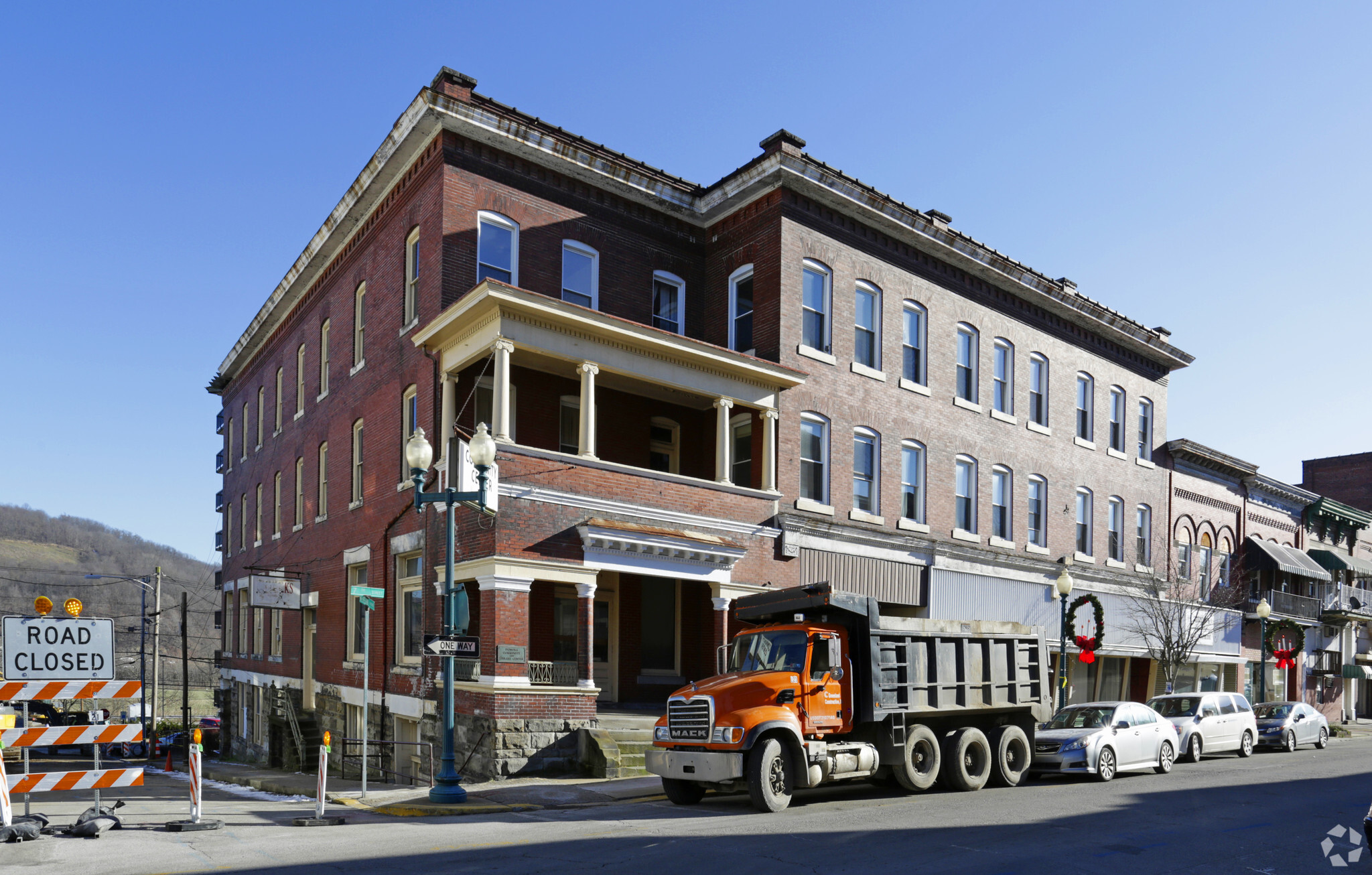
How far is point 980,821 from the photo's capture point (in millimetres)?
13227

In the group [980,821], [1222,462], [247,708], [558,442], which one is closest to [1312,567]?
[1222,462]

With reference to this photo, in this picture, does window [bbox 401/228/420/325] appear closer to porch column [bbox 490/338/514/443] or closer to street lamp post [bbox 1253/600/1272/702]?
porch column [bbox 490/338/514/443]

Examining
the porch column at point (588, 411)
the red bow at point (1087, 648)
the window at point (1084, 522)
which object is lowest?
the red bow at point (1087, 648)

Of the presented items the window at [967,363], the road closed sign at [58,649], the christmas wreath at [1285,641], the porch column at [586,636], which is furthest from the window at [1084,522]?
the road closed sign at [58,649]

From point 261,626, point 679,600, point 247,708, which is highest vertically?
point 679,600

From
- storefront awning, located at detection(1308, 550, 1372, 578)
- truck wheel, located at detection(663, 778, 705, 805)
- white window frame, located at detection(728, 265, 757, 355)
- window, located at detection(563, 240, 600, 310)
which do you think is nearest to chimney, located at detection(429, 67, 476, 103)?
window, located at detection(563, 240, 600, 310)

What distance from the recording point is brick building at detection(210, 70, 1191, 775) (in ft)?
67.0

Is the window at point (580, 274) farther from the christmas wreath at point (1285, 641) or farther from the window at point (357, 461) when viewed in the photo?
the christmas wreath at point (1285, 641)

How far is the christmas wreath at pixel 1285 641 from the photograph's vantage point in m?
40.0

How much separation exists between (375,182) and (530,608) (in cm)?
1102

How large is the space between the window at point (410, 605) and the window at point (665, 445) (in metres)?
5.97

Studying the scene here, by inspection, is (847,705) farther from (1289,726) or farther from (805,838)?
(1289,726)

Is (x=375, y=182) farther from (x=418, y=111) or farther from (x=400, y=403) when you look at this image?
(x=400, y=403)

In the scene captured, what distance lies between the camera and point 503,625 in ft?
62.2
